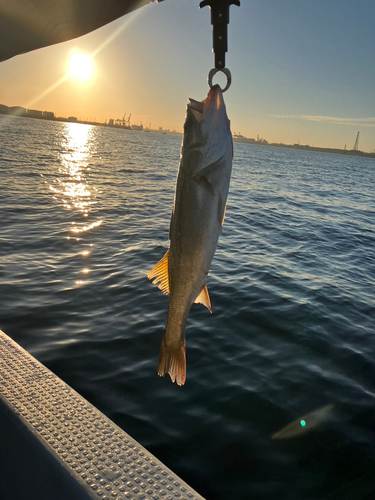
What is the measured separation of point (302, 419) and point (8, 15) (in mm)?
6386

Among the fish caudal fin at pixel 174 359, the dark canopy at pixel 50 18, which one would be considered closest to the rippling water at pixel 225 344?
the fish caudal fin at pixel 174 359

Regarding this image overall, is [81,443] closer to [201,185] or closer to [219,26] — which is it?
[201,185]

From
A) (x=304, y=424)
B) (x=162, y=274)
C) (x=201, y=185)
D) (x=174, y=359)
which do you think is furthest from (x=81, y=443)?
(x=304, y=424)

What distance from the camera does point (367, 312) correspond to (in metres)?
10.1

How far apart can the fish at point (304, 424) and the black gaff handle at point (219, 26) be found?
5.34 meters

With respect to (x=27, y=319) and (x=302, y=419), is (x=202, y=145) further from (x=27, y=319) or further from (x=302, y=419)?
(x=27, y=319)

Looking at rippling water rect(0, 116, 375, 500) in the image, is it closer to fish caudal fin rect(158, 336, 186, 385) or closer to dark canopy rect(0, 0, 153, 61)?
fish caudal fin rect(158, 336, 186, 385)

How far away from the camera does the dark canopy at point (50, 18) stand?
9.27ft

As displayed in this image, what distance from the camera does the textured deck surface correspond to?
3.36 meters

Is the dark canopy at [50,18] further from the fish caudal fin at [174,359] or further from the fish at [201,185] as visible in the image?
the fish caudal fin at [174,359]

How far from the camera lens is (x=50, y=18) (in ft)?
9.66

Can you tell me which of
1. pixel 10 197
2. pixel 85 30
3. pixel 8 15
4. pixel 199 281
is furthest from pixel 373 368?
pixel 10 197

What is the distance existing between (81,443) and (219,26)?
12.8 ft

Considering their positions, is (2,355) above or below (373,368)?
above
